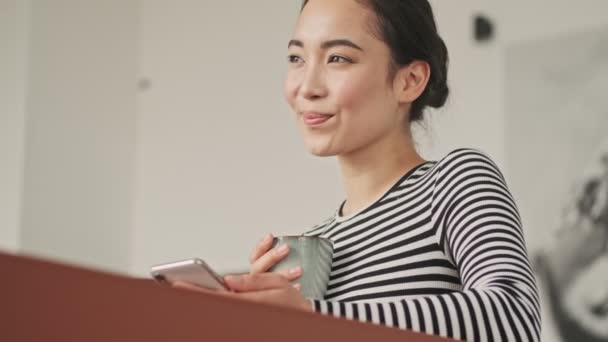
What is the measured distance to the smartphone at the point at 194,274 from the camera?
2.24ft

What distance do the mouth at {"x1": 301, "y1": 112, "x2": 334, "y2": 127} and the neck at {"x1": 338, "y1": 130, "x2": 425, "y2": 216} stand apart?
0.05 m

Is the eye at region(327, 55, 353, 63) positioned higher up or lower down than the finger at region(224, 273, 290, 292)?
higher up

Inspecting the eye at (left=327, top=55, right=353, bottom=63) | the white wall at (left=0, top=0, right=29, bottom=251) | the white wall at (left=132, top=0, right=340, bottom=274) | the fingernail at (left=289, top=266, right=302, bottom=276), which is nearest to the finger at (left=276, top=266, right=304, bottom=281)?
the fingernail at (left=289, top=266, right=302, bottom=276)

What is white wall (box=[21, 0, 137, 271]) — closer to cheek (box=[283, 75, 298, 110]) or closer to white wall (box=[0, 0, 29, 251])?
white wall (box=[0, 0, 29, 251])

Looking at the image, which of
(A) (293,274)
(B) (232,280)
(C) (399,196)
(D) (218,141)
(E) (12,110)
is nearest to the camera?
(B) (232,280)

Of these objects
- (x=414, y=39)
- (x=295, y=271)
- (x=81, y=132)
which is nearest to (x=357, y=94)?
(x=414, y=39)

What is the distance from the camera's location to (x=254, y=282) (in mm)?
696

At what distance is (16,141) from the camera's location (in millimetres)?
3496

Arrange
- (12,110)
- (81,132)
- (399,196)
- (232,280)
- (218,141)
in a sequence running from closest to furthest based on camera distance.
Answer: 1. (232,280)
2. (399,196)
3. (12,110)
4. (218,141)
5. (81,132)

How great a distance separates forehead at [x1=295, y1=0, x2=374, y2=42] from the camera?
1.07 m

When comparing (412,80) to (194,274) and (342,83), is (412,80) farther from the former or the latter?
(194,274)

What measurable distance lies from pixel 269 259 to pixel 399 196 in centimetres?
16

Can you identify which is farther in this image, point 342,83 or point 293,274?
point 342,83

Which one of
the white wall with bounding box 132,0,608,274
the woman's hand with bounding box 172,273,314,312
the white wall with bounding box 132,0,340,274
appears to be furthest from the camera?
the white wall with bounding box 132,0,340,274
